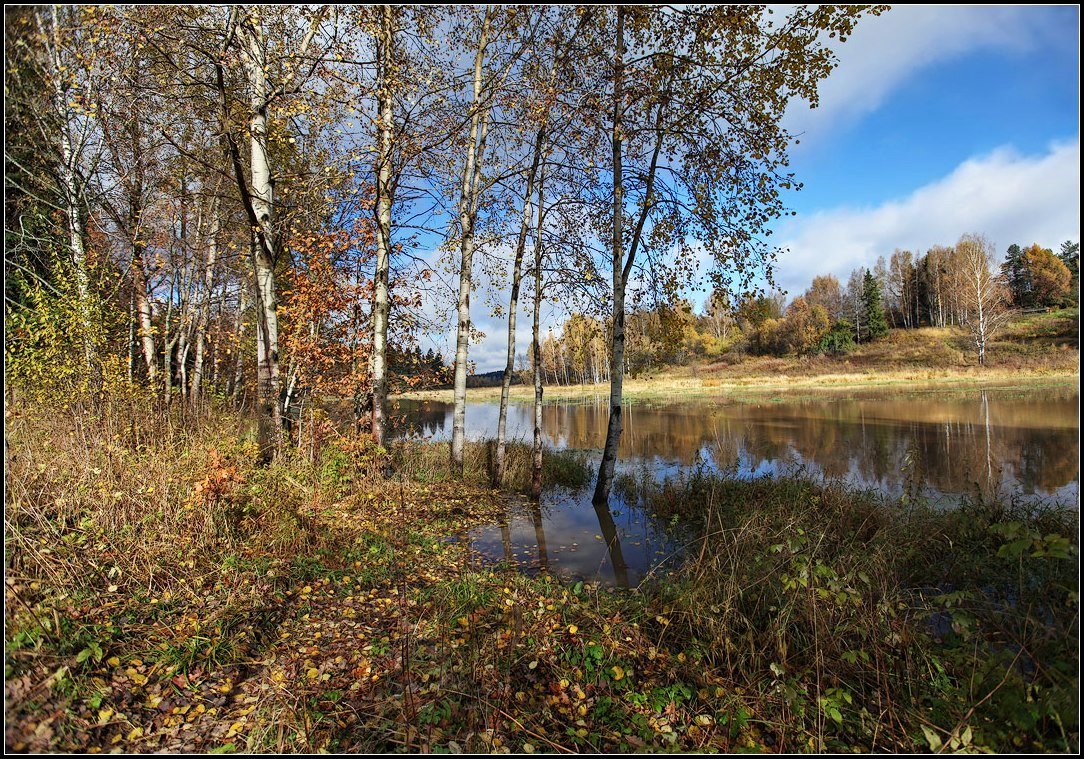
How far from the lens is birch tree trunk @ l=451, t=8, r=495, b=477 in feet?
32.4

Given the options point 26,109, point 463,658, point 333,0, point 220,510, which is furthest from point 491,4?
point 463,658

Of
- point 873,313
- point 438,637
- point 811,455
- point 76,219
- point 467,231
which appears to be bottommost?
point 811,455

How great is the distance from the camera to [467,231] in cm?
1005

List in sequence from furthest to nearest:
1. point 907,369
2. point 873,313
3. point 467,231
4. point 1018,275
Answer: point 873,313 → point 1018,275 → point 907,369 → point 467,231

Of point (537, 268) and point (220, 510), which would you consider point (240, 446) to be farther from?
point (537, 268)

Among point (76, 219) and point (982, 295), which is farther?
point (982, 295)

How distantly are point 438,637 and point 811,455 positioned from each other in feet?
46.4

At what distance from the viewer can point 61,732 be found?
2426mm

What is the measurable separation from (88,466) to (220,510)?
1.33 meters

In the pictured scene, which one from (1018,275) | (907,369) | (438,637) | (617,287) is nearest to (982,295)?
(907,369)

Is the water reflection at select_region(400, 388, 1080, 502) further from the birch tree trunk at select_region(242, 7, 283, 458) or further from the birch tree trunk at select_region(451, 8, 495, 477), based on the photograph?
the birch tree trunk at select_region(242, 7, 283, 458)

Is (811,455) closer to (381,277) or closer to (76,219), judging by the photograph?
(381,277)

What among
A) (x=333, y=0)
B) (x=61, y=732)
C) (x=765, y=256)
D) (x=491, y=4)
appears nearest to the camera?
(x=61, y=732)

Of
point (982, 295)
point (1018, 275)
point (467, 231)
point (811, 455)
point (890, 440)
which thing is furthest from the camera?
point (1018, 275)
